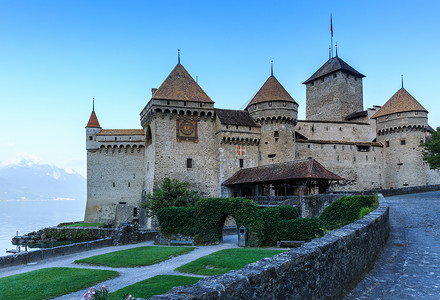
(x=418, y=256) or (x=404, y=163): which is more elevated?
(x=404, y=163)

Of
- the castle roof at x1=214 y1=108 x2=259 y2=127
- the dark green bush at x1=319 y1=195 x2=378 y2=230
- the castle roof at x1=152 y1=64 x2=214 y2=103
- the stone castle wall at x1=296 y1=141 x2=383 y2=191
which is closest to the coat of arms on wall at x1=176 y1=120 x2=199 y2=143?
the castle roof at x1=152 y1=64 x2=214 y2=103

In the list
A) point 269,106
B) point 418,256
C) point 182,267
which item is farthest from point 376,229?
point 269,106

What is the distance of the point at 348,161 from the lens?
142ft

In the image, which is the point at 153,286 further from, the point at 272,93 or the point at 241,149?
the point at 272,93

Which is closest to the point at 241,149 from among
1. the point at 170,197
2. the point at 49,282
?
the point at 170,197

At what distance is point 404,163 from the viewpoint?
4462cm

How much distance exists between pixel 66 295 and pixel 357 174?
3729 centimetres

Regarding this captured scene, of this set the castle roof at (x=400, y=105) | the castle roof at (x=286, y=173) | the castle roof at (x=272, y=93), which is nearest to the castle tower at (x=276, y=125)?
the castle roof at (x=272, y=93)

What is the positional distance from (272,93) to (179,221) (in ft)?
66.4

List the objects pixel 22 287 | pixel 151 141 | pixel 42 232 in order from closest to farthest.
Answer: pixel 22 287
pixel 151 141
pixel 42 232

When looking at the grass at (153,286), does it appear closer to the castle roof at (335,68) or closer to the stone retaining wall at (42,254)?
the stone retaining wall at (42,254)

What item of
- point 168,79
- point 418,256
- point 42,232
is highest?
point 168,79

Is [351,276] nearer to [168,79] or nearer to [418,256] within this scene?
[418,256]

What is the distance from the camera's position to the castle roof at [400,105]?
4491 cm
